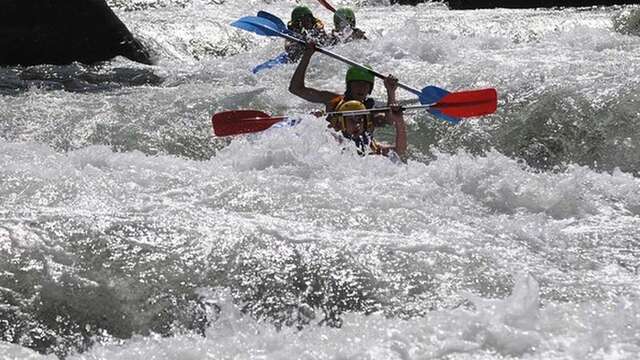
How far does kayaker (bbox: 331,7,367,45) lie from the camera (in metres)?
10.6

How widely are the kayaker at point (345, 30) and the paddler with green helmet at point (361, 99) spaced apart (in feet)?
9.76

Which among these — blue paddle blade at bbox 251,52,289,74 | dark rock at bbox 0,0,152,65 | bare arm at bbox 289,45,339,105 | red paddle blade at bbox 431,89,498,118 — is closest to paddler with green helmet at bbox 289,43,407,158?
bare arm at bbox 289,45,339,105

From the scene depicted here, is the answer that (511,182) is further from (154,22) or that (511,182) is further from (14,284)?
(154,22)

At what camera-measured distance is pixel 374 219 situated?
16.1 feet

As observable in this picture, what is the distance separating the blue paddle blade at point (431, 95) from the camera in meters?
7.05

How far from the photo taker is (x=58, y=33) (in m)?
10.3

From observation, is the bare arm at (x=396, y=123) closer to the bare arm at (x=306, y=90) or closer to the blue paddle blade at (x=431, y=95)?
the blue paddle blade at (x=431, y=95)

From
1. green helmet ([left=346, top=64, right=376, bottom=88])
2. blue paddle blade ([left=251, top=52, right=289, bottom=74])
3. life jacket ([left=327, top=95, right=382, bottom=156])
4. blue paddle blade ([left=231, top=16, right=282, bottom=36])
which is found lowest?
blue paddle blade ([left=251, top=52, right=289, bottom=74])

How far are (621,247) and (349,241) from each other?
1.42m

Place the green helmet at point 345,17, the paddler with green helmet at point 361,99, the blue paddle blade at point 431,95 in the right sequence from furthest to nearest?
the green helmet at point 345,17 → the blue paddle blade at point 431,95 → the paddler with green helmet at point 361,99

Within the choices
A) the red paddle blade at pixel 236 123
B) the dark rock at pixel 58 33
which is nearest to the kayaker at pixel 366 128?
the red paddle blade at pixel 236 123

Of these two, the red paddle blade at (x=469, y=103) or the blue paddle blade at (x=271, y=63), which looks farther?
the blue paddle blade at (x=271, y=63)

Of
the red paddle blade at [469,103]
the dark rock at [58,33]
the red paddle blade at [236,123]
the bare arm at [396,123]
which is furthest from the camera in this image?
the dark rock at [58,33]

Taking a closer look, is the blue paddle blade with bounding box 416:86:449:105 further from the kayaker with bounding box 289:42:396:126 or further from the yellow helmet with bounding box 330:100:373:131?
the yellow helmet with bounding box 330:100:373:131
